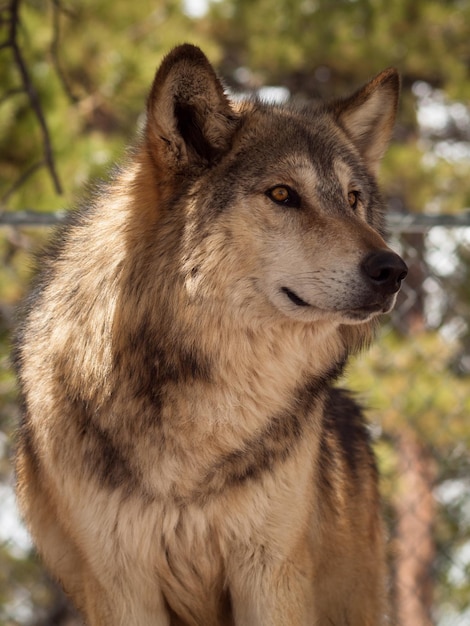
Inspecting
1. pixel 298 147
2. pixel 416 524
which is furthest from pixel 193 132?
pixel 416 524

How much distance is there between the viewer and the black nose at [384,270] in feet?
8.65

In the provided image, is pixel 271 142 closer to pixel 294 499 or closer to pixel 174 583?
pixel 294 499

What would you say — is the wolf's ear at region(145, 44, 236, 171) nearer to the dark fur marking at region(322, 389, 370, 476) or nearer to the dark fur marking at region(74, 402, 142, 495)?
the dark fur marking at region(74, 402, 142, 495)

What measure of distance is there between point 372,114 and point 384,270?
1083mm

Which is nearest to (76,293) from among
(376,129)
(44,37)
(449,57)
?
(376,129)

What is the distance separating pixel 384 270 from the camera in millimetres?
2646

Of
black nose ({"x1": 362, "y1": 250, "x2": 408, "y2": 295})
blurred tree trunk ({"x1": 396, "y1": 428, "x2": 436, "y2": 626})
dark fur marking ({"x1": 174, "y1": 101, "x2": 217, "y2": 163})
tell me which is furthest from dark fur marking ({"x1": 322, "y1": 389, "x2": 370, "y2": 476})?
blurred tree trunk ({"x1": 396, "y1": 428, "x2": 436, "y2": 626})

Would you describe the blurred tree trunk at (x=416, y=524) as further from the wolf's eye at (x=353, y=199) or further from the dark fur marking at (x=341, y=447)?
the wolf's eye at (x=353, y=199)

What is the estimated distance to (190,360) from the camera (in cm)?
285

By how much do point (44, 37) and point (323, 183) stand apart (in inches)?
203

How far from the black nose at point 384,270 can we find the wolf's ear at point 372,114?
928 mm

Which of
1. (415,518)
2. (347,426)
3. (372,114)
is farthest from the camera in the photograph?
(415,518)

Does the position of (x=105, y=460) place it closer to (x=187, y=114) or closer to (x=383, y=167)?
(x=187, y=114)

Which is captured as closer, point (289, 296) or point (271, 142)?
point (289, 296)
